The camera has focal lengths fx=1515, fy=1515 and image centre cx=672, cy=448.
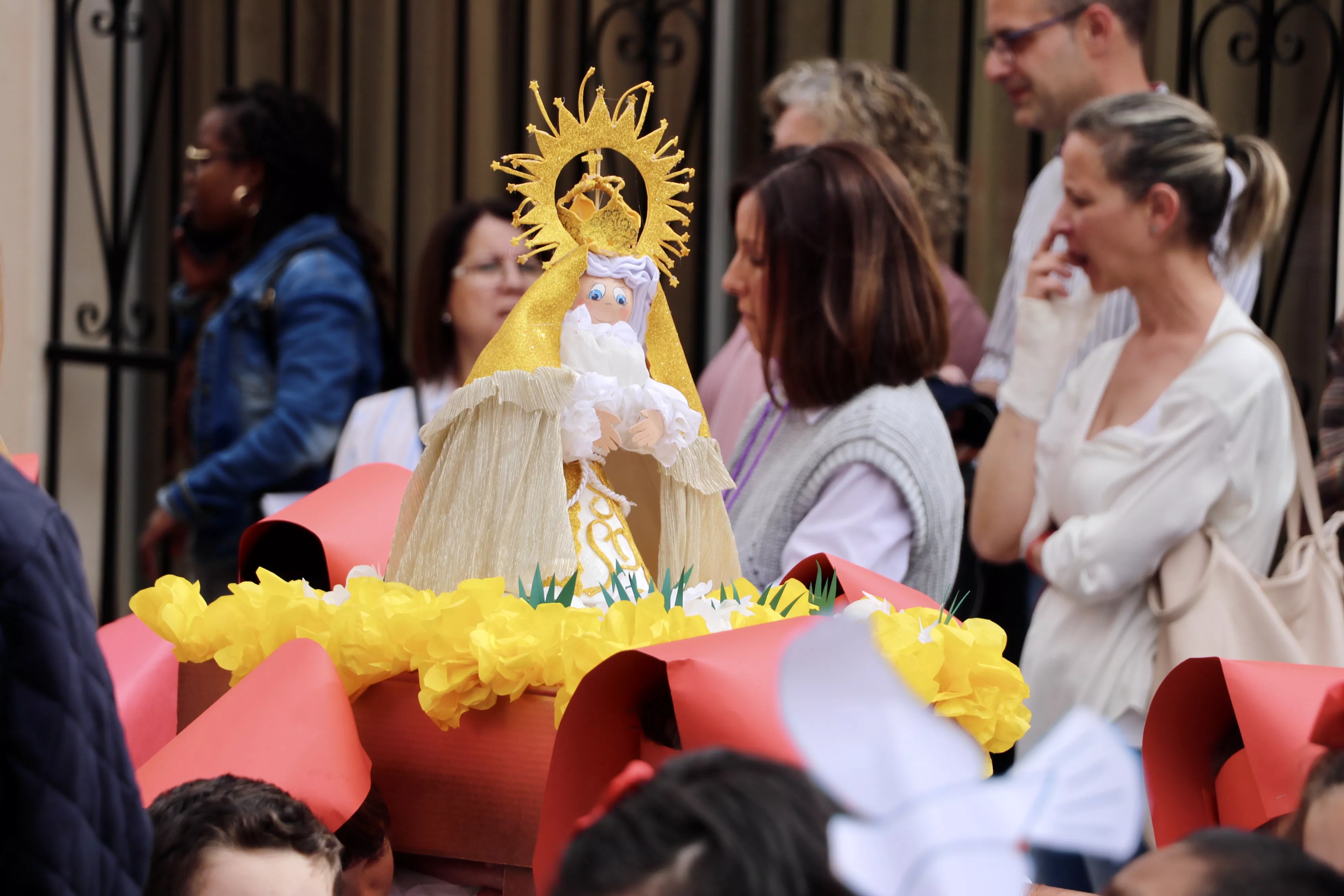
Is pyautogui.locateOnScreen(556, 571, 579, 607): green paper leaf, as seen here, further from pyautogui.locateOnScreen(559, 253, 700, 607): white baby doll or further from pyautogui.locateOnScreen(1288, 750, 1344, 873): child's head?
pyautogui.locateOnScreen(1288, 750, 1344, 873): child's head

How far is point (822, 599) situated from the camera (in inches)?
61.9

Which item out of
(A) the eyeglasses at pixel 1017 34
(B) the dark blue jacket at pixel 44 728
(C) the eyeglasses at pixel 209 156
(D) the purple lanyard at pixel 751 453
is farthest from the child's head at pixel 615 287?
(C) the eyeglasses at pixel 209 156

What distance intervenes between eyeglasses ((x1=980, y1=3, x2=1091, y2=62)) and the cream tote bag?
91 cm

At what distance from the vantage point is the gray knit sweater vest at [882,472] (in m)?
2.11

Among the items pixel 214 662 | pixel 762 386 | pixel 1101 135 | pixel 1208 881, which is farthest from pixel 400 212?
pixel 1208 881

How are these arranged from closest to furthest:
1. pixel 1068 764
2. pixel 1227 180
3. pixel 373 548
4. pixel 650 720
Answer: pixel 1068 764
pixel 650 720
pixel 373 548
pixel 1227 180

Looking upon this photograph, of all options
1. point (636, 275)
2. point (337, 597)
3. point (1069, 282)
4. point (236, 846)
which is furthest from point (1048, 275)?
point (236, 846)

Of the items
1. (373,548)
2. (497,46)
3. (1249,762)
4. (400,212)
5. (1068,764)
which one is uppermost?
(497,46)

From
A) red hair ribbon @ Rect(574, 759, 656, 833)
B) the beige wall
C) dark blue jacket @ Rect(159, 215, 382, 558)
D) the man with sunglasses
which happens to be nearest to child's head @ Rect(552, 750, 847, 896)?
red hair ribbon @ Rect(574, 759, 656, 833)

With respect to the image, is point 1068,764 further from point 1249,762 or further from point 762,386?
point 762,386

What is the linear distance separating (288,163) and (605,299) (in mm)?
1781

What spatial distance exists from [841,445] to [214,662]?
3.01 feet

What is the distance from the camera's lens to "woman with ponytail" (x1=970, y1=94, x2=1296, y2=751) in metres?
2.14

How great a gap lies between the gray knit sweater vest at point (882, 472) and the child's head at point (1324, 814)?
93 cm
